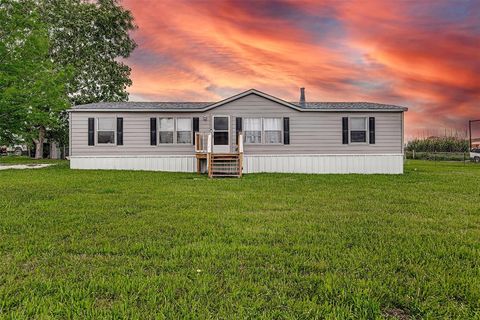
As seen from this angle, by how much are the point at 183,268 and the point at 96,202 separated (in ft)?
12.6

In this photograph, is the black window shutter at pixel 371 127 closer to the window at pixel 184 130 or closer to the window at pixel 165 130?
the window at pixel 184 130

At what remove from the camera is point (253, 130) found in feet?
45.9

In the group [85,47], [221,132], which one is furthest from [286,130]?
[85,47]

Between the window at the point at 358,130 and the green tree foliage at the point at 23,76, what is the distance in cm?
1355

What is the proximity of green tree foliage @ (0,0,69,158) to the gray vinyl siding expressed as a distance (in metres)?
1.78

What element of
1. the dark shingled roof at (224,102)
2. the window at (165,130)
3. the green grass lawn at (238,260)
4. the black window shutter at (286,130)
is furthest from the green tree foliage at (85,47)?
the green grass lawn at (238,260)

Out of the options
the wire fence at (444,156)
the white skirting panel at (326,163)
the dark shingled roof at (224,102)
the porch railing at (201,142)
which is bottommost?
the white skirting panel at (326,163)

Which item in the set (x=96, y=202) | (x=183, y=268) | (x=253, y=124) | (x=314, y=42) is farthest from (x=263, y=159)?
(x=183, y=268)

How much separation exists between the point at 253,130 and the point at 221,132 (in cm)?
144

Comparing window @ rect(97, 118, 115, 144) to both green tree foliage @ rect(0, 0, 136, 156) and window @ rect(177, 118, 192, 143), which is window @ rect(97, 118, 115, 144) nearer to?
window @ rect(177, 118, 192, 143)

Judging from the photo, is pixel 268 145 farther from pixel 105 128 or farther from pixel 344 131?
pixel 105 128

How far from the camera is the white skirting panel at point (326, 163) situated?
1405 cm

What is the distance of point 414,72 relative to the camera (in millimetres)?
14773

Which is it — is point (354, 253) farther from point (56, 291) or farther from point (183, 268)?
point (56, 291)
